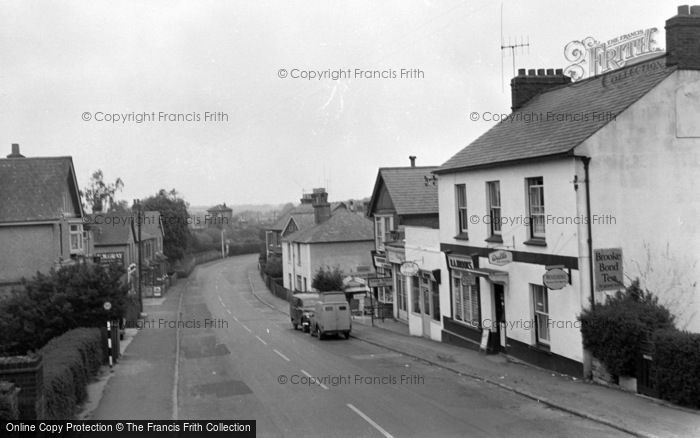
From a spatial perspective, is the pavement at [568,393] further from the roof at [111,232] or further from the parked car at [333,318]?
the roof at [111,232]

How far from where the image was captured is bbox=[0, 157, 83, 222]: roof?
32.1 m

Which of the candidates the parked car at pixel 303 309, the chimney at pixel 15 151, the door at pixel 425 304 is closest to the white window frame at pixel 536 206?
the door at pixel 425 304

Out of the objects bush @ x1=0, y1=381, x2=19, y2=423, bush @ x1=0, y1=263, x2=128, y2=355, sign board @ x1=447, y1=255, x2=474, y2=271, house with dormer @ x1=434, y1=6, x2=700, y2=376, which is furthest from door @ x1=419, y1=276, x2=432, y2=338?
bush @ x1=0, y1=381, x2=19, y2=423

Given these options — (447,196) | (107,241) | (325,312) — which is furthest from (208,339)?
(107,241)

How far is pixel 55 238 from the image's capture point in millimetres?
32625

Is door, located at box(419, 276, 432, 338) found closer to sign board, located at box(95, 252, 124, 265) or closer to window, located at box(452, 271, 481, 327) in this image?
window, located at box(452, 271, 481, 327)

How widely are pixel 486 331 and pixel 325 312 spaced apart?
34.2 ft

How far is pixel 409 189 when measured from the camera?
37.6 m

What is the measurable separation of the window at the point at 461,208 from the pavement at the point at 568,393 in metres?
4.68

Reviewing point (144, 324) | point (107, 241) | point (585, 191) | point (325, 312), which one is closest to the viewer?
point (585, 191)

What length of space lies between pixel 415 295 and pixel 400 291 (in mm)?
4963

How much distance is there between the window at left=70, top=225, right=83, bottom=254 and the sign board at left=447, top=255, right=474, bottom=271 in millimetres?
22279

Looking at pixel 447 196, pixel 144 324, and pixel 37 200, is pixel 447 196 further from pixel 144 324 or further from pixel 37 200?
pixel 144 324

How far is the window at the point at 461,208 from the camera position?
25.0 metres
